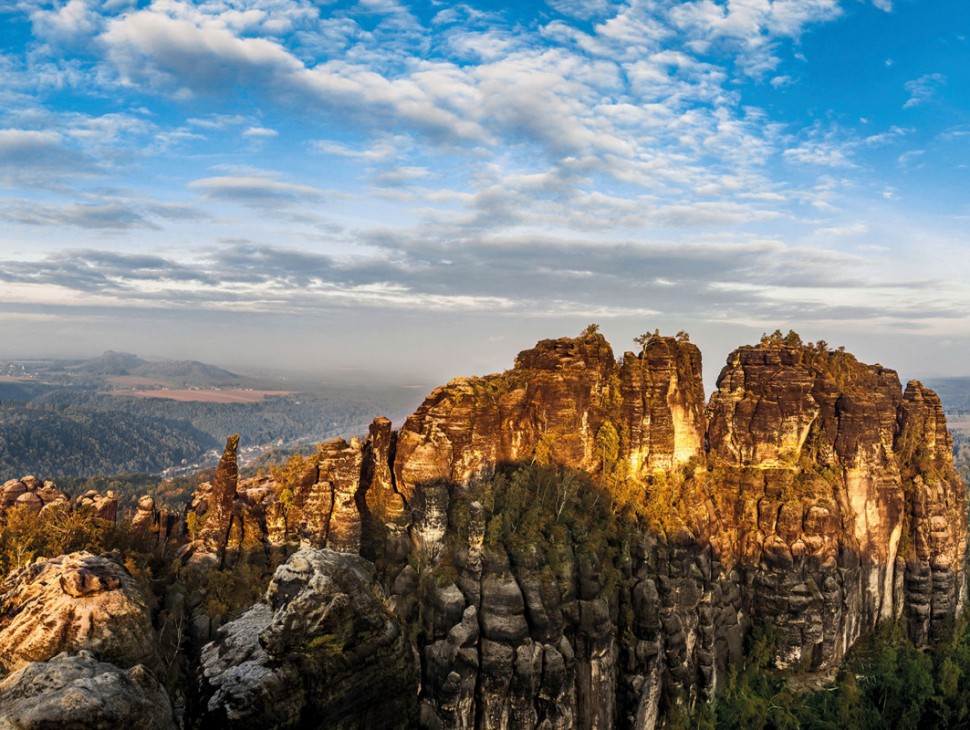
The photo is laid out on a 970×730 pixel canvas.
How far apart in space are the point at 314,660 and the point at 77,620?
25.0 feet

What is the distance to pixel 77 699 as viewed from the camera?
9812 mm

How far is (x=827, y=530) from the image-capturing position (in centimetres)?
5109

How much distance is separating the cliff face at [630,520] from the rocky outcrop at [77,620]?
961cm

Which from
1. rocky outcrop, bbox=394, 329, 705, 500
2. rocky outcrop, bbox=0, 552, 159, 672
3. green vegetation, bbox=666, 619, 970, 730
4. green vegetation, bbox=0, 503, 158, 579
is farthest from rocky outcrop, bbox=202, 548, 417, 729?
green vegetation, bbox=666, 619, 970, 730

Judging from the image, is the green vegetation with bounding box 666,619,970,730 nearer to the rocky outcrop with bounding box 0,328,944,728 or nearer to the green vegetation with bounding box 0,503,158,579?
the rocky outcrop with bounding box 0,328,944,728

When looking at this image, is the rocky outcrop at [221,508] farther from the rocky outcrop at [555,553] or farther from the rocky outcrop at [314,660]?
the rocky outcrop at [314,660]

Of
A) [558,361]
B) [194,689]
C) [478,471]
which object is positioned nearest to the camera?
[194,689]

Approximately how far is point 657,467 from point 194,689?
4095 cm

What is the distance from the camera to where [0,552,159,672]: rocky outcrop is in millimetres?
15148

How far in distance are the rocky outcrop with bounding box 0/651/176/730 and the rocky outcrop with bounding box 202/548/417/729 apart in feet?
6.21

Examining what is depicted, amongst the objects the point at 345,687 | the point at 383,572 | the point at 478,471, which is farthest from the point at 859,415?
the point at 345,687

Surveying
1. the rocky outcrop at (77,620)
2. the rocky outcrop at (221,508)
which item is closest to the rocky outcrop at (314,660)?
the rocky outcrop at (77,620)

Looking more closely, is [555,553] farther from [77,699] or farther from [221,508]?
[77,699]

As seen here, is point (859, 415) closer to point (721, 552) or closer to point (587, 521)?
point (721, 552)
